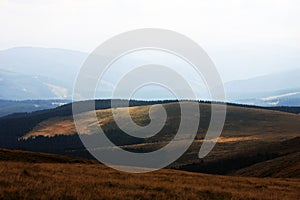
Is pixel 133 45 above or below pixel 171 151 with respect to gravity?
above

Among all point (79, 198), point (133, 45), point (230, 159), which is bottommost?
point (230, 159)

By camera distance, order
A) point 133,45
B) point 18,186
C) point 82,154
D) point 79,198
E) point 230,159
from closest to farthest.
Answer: point 79,198
point 18,186
point 133,45
point 230,159
point 82,154

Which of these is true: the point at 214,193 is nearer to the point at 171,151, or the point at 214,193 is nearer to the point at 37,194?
the point at 37,194

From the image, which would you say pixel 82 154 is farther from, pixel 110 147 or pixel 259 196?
Answer: pixel 259 196

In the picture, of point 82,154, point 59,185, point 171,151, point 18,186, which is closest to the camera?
point 18,186

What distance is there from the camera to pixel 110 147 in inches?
7771

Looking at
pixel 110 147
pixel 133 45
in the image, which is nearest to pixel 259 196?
pixel 133 45

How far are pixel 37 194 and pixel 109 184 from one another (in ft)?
20.1

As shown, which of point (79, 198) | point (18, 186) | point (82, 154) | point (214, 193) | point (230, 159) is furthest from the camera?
point (82, 154)

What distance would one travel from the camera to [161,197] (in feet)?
64.6

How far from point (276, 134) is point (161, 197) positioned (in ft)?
625

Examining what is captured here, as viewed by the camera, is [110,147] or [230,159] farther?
[110,147]

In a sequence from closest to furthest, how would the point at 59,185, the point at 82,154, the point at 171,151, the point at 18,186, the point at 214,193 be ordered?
1. the point at 18,186
2. the point at 59,185
3. the point at 214,193
4. the point at 171,151
5. the point at 82,154

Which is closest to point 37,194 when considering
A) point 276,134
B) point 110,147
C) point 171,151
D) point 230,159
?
point 230,159
